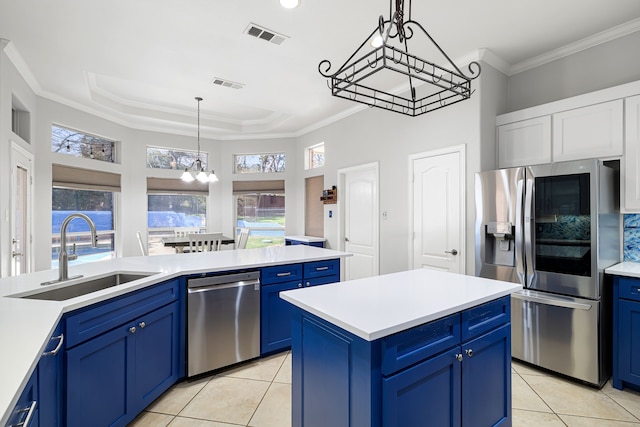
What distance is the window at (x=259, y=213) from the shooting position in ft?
21.6

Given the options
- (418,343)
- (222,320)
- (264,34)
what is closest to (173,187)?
(264,34)

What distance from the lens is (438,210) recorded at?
3699 mm

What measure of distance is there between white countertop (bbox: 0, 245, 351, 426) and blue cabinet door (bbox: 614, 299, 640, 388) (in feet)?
7.50

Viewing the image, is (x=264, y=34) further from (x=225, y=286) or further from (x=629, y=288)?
(x=629, y=288)

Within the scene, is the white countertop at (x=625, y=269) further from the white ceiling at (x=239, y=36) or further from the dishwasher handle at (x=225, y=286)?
the dishwasher handle at (x=225, y=286)

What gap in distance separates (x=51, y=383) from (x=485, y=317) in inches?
82.4

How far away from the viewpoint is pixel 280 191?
6520 millimetres

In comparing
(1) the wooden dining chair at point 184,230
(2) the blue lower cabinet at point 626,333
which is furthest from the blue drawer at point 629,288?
(1) the wooden dining chair at point 184,230

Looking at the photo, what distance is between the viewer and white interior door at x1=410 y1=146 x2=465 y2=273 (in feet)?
11.5

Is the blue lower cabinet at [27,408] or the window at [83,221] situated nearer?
the blue lower cabinet at [27,408]

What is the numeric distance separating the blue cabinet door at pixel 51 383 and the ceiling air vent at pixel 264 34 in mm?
2622

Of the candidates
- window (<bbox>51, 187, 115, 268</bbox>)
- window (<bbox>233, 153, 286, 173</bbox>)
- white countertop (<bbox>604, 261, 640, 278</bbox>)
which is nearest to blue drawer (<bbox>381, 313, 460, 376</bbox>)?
white countertop (<bbox>604, 261, 640, 278</bbox>)

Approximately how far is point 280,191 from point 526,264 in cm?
462

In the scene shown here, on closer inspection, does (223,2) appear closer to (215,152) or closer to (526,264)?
(526,264)
